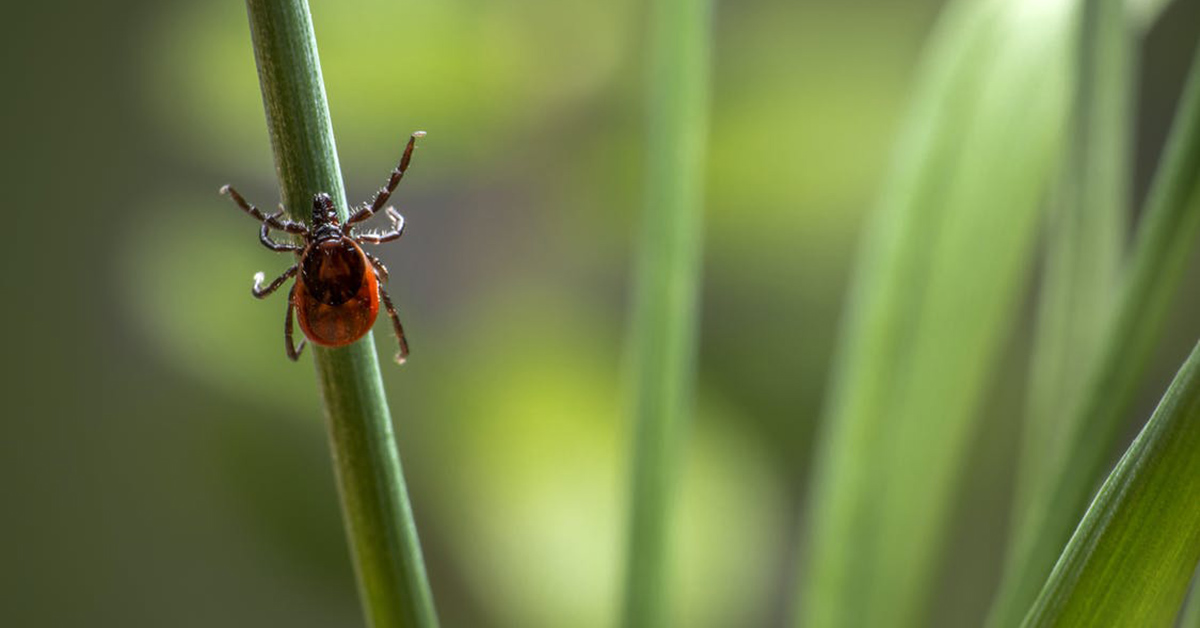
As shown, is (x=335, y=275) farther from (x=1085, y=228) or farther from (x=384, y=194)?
(x=1085, y=228)

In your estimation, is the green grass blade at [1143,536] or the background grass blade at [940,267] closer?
the green grass blade at [1143,536]

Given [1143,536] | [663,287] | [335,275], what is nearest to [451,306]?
[335,275]

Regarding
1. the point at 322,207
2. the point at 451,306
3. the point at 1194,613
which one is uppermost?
the point at 451,306

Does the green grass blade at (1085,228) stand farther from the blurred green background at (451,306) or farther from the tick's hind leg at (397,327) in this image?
the blurred green background at (451,306)

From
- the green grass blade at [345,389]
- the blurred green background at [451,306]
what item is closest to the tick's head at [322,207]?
the green grass blade at [345,389]

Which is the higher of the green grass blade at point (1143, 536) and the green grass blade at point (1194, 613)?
the green grass blade at point (1143, 536)

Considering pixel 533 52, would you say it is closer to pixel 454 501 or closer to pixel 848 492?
pixel 454 501

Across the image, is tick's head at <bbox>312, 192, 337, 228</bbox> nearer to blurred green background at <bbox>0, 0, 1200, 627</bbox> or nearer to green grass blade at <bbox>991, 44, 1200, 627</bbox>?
green grass blade at <bbox>991, 44, 1200, 627</bbox>

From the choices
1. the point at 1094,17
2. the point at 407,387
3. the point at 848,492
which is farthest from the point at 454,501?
the point at 1094,17
